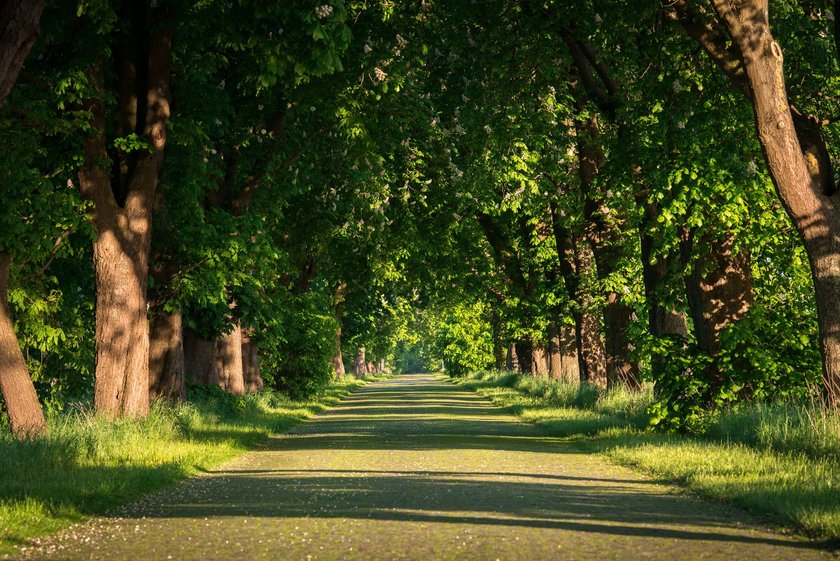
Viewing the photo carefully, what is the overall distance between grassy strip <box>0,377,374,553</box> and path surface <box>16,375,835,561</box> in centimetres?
35

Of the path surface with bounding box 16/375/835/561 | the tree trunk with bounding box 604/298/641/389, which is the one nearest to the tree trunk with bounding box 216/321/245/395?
the tree trunk with bounding box 604/298/641/389

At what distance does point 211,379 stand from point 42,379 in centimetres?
667

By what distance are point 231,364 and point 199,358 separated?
13.2 ft

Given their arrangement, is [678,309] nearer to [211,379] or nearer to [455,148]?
[455,148]

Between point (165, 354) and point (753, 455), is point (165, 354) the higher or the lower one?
the higher one

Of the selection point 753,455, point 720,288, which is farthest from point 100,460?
point 720,288

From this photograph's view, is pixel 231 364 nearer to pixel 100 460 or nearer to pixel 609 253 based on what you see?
pixel 609 253

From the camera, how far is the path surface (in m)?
8.74

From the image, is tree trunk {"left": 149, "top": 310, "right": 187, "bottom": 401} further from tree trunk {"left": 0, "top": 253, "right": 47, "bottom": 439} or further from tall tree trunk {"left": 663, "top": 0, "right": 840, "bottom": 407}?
tall tree trunk {"left": 663, "top": 0, "right": 840, "bottom": 407}

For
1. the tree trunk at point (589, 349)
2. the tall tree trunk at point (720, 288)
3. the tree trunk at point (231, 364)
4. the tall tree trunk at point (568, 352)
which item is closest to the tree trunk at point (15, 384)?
the tall tree trunk at point (720, 288)

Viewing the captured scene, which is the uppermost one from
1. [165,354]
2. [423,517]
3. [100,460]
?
[165,354]

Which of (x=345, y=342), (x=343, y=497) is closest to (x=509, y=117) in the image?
(x=343, y=497)

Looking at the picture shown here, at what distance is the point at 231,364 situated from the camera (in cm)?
3359

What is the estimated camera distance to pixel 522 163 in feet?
82.5
